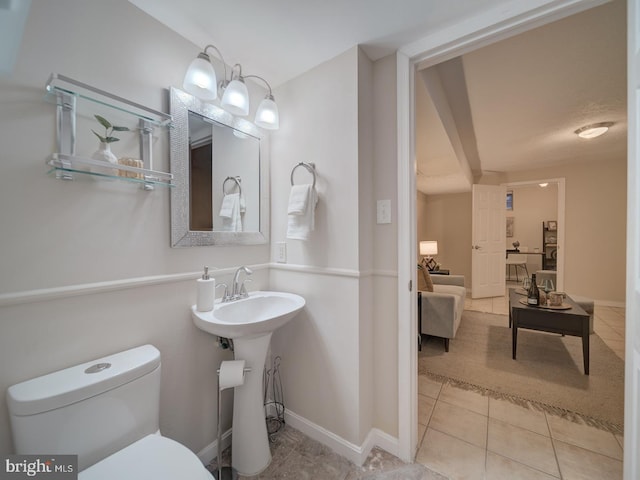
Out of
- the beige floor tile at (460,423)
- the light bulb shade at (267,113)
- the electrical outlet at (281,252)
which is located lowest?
the beige floor tile at (460,423)

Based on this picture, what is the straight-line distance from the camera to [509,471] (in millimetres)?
1287

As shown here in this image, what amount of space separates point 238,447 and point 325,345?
65 cm

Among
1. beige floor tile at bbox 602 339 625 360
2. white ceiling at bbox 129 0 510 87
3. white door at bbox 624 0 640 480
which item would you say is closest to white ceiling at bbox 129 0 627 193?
white ceiling at bbox 129 0 510 87

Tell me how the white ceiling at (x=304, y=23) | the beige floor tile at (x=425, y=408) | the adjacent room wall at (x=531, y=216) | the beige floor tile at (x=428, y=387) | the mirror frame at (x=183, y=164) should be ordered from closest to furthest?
the white ceiling at (x=304, y=23), the mirror frame at (x=183, y=164), the beige floor tile at (x=425, y=408), the beige floor tile at (x=428, y=387), the adjacent room wall at (x=531, y=216)

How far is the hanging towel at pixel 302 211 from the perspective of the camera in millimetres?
1418

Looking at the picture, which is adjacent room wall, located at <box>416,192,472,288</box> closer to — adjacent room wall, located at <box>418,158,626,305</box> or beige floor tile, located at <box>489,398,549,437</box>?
adjacent room wall, located at <box>418,158,626,305</box>

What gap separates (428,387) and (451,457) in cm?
65

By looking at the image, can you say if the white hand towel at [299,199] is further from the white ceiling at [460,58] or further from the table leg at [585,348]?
the table leg at [585,348]

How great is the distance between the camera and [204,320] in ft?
3.75

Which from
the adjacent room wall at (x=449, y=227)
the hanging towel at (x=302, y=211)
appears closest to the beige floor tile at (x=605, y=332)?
the adjacent room wall at (x=449, y=227)

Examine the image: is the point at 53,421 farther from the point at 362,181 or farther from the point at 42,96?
the point at 362,181

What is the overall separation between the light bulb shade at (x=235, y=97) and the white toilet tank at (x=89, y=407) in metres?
1.24

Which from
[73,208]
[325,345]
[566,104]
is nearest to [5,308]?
[73,208]

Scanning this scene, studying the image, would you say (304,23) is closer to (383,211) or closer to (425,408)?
(383,211)
